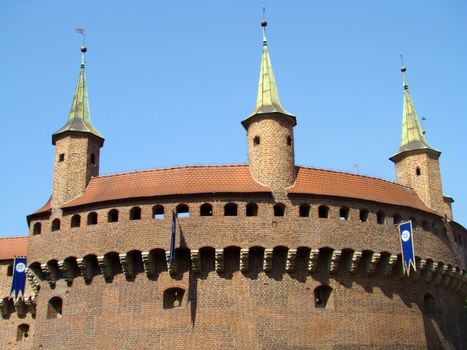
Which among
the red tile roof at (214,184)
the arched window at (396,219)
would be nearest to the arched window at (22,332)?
the red tile roof at (214,184)

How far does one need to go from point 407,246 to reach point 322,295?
196 inches

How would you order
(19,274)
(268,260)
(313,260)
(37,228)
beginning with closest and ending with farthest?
1. (268,260)
2. (313,260)
3. (37,228)
4. (19,274)

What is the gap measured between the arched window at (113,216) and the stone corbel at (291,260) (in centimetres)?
880

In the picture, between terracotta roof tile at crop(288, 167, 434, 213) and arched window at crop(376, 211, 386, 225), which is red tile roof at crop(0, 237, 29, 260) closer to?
terracotta roof tile at crop(288, 167, 434, 213)

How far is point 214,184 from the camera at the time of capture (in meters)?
35.7

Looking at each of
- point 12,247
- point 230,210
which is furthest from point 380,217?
point 12,247

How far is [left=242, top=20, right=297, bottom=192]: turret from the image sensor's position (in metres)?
36.2

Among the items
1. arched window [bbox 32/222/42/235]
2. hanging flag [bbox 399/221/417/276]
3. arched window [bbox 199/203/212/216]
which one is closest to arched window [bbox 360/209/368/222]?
hanging flag [bbox 399/221/417/276]

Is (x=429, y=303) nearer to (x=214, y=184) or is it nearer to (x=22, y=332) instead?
(x=214, y=184)

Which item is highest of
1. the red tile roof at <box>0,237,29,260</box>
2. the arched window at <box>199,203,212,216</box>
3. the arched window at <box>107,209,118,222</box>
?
the red tile roof at <box>0,237,29,260</box>

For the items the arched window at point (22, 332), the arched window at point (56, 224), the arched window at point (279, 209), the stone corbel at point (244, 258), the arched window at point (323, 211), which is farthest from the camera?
the arched window at point (22, 332)

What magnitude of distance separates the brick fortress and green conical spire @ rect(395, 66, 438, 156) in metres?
5.11

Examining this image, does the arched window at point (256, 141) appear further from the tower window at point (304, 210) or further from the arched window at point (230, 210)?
the tower window at point (304, 210)

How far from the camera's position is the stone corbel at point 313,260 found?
34531 millimetres
